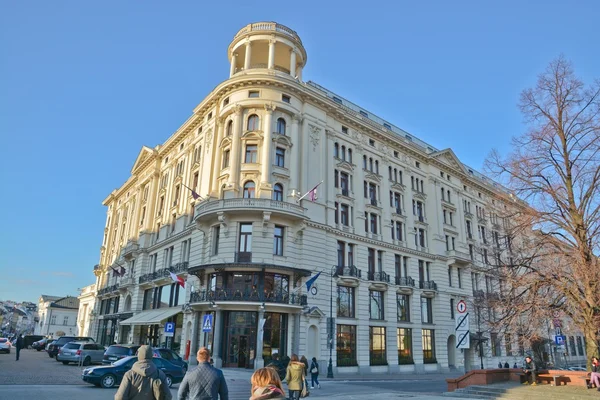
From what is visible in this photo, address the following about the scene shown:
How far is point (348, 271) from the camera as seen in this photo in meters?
37.6

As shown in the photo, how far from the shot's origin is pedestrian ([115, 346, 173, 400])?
6.28 meters

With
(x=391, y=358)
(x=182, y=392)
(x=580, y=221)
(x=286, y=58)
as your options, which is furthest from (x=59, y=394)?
(x=286, y=58)

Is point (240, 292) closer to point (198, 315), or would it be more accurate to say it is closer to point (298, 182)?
point (198, 315)

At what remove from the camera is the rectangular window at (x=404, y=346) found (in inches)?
1587

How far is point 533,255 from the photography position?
62.6ft

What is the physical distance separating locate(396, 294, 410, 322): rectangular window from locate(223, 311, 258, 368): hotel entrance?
52.9 feet

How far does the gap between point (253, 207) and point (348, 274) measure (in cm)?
1078

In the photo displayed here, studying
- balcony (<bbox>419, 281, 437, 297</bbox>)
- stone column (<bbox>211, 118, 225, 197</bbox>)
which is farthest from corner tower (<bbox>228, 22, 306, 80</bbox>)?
balcony (<bbox>419, 281, 437, 297</bbox>)

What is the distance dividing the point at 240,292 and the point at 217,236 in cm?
557

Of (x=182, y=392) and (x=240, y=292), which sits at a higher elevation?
(x=240, y=292)

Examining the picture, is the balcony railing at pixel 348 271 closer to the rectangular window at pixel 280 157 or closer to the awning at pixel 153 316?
the rectangular window at pixel 280 157

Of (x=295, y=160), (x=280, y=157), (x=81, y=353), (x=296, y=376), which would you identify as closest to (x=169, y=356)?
(x=296, y=376)

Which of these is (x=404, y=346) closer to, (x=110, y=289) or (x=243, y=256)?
(x=243, y=256)

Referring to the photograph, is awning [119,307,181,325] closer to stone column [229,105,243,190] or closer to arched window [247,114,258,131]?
stone column [229,105,243,190]
